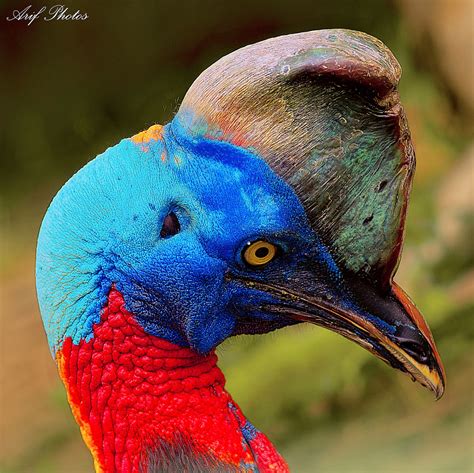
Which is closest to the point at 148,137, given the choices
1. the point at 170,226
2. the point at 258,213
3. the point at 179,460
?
the point at 170,226

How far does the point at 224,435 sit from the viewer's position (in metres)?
2.05

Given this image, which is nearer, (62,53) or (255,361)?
(255,361)

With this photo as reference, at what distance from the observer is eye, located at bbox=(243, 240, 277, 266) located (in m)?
1.85

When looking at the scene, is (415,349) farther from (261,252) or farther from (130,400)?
(130,400)

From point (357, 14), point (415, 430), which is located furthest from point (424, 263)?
point (357, 14)

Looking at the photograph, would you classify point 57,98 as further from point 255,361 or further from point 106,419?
point 106,419

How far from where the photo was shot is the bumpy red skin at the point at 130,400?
1.99 metres

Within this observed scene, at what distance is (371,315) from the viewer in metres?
1.92

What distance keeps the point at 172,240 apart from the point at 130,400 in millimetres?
359

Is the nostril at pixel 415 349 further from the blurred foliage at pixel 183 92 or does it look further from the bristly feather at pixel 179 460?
the blurred foliage at pixel 183 92

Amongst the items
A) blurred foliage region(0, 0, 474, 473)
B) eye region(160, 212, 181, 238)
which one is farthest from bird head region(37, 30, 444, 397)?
blurred foliage region(0, 0, 474, 473)

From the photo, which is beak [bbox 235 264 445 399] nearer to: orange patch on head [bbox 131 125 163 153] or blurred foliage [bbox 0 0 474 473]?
orange patch on head [bbox 131 125 163 153]

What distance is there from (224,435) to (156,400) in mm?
160

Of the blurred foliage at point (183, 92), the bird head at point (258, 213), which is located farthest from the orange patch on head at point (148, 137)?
the blurred foliage at point (183, 92)
